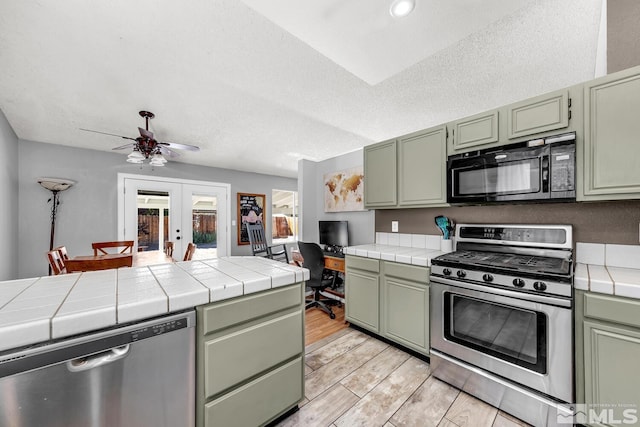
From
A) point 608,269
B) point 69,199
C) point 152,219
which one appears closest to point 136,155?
point 69,199

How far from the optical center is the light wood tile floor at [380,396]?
145 centimetres

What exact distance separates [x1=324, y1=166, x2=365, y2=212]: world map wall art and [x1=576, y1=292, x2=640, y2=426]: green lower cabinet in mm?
2349

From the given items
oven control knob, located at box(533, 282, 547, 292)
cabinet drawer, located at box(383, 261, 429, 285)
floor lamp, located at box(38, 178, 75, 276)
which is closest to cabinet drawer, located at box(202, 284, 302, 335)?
cabinet drawer, located at box(383, 261, 429, 285)

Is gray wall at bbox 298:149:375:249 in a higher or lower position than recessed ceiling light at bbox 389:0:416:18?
lower

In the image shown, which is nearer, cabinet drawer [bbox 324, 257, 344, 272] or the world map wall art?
cabinet drawer [bbox 324, 257, 344, 272]

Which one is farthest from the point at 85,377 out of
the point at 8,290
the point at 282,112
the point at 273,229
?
the point at 273,229

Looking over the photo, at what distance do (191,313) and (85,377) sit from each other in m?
0.35

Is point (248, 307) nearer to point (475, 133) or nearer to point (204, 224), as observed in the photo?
point (475, 133)

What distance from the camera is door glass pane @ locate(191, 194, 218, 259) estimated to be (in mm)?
5223

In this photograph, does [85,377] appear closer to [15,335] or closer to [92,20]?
[15,335]

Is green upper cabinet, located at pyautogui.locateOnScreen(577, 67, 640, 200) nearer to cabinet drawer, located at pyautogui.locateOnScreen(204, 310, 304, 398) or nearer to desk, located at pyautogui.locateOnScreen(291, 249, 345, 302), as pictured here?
cabinet drawer, located at pyautogui.locateOnScreen(204, 310, 304, 398)

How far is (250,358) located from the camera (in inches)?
47.3

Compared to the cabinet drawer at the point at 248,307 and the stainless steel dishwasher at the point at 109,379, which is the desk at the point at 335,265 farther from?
the stainless steel dishwasher at the point at 109,379

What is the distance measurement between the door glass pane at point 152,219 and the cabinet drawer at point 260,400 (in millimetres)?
4511
